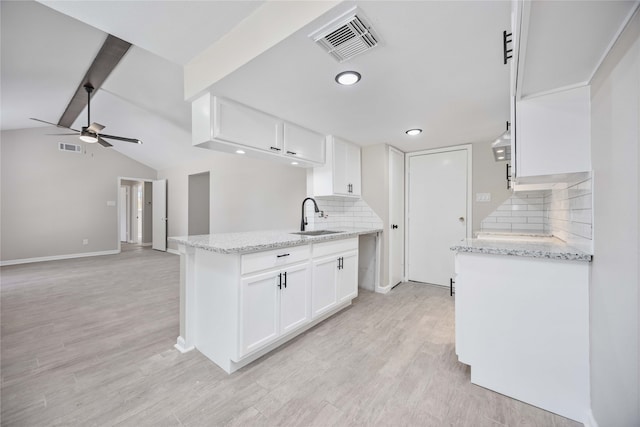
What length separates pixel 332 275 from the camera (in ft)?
8.42

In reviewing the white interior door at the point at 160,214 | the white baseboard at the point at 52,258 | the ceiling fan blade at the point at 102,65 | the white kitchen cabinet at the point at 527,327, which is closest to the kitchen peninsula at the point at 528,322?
the white kitchen cabinet at the point at 527,327

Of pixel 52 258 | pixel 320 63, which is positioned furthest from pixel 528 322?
pixel 52 258

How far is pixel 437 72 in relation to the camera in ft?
5.58

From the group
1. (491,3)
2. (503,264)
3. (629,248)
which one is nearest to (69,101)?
(491,3)

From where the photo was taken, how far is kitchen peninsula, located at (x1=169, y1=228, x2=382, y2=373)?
1.73m

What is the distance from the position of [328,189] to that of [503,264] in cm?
203

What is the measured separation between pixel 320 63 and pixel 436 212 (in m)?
2.88

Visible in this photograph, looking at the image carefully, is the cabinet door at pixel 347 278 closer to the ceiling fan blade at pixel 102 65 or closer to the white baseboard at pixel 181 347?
the white baseboard at pixel 181 347

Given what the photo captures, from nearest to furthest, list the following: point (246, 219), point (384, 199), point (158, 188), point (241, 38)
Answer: point (241, 38)
point (384, 199)
point (246, 219)
point (158, 188)

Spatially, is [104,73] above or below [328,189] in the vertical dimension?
above

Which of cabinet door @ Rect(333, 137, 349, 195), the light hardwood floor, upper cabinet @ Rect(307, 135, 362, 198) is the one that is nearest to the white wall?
upper cabinet @ Rect(307, 135, 362, 198)

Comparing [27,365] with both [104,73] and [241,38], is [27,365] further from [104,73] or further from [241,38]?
[104,73]

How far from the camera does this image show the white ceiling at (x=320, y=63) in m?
1.28

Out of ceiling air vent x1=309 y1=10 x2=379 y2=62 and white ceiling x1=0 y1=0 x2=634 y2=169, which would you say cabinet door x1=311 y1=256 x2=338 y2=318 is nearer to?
white ceiling x1=0 y1=0 x2=634 y2=169
